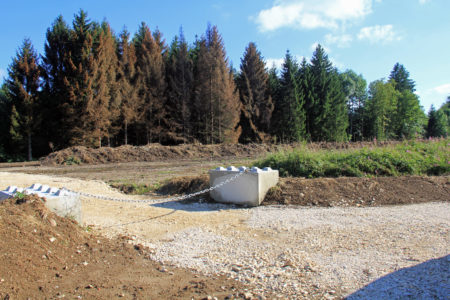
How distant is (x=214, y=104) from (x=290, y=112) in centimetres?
1013

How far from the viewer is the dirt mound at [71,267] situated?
317 centimetres

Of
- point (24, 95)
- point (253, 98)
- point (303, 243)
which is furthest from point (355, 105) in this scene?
point (303, 243)

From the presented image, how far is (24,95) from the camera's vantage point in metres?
26.9

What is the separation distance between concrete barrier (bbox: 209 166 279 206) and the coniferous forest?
22.0 meters

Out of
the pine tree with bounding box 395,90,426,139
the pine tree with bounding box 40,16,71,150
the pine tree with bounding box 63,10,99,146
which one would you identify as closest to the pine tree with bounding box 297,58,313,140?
the pine tree with bounding box 395,90,426,139

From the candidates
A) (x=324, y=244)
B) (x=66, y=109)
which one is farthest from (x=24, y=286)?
(x=66, y=109)

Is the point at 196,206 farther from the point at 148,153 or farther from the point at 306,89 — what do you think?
the point at 306,89

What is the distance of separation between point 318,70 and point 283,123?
10.4m

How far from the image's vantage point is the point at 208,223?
6086mm

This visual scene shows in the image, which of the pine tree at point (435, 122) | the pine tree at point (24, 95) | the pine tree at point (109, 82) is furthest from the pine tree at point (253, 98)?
the pine tree at point (435, 122)

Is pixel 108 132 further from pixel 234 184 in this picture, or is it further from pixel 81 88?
pixel 234 184

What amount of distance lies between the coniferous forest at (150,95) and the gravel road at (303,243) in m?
22.8

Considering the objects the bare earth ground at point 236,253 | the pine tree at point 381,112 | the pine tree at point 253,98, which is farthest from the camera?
the pine tree at point 381,112

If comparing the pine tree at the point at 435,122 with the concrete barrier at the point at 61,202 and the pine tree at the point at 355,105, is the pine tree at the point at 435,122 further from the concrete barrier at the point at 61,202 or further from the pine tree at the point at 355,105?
the concrete barrier at the point at 61,202
